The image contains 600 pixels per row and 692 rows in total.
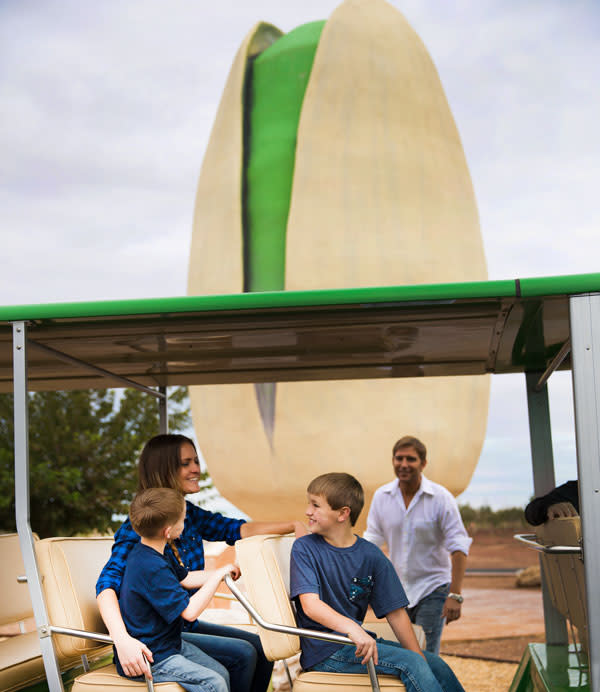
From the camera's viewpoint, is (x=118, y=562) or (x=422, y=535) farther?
(x=422, y=535)

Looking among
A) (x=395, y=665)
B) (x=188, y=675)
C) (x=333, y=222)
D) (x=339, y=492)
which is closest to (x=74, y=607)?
(x=188, y=675)

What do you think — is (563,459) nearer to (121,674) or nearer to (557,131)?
(121,674)

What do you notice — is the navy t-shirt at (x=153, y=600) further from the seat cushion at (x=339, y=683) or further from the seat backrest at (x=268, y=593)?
Result: the seat cushion at (x=339, y=683)

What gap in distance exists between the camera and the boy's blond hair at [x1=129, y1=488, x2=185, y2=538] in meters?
3.50

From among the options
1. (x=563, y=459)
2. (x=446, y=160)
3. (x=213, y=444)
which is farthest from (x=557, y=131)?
(x=563, y=459)

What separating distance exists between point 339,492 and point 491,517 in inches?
661

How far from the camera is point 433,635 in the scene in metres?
5.39

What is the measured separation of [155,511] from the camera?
11.5 ft

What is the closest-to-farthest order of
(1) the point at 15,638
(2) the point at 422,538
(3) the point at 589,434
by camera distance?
1. (3) the point at 589,434
2. (1) the point at 15,638
3. (2) the point at 422,538

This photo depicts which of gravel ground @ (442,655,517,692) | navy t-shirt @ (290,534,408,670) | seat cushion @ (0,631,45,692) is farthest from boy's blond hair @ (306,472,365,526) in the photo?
gravel ground @ (442,655,517,692)

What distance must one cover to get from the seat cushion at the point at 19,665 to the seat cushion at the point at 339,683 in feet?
4.78

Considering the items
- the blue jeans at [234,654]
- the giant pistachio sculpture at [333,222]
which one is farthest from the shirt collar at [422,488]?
the giant pistachio sculpture at [333,222]

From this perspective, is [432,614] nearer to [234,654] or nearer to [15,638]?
[234,654]

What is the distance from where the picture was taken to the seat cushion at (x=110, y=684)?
347 centimetres
